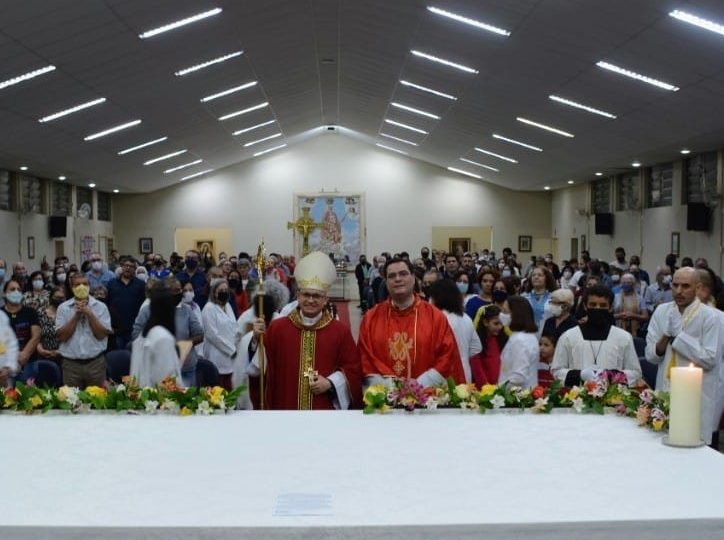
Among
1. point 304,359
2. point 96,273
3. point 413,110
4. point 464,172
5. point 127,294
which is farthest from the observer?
point 464,172

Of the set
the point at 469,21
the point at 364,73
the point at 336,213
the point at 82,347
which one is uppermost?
the point at 364,73

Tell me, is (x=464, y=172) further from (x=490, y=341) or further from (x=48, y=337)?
(x=490, y=341)

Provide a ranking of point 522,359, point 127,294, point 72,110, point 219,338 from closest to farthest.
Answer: point 522,359 → point 219,338 → point 127,294 → point 72,110

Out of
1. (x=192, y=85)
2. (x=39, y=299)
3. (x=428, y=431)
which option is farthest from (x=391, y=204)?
(x=428, y=431)

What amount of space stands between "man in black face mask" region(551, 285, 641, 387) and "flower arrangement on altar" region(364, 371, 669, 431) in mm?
2315

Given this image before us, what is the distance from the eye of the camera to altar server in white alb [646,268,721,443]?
6730mm

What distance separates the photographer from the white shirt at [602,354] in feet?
20.9

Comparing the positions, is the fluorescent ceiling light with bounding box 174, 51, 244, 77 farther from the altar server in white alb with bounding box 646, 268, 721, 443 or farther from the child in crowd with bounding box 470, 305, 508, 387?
the altar server in white alb with bounding box 646, 268, 721, 443

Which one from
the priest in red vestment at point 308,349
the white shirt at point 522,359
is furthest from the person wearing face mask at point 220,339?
the priest in red vestment at point 308,349

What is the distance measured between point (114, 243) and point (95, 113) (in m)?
17.3

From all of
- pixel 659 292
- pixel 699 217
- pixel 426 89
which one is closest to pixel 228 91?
pixel 426 89

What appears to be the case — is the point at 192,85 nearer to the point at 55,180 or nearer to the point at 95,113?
the point at 95,113

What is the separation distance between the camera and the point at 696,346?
6.70 meters

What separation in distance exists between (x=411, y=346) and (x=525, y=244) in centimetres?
3112
